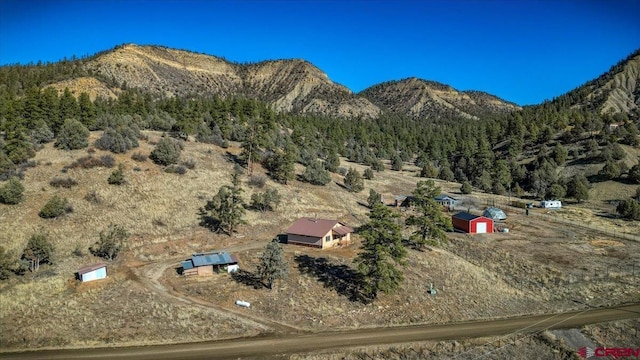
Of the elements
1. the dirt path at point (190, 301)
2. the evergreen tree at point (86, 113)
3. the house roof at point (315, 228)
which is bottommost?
the dirt path at point (190, 301)

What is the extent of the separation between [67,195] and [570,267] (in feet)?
219

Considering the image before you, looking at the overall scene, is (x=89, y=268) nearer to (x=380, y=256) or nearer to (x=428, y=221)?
(x=380, y=256)

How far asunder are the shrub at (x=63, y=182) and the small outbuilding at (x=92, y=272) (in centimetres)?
2357

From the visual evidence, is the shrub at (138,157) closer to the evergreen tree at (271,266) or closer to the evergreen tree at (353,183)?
the evergreen tree at (353,183)

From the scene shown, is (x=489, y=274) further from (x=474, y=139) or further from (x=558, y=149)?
(x=474, y=139)

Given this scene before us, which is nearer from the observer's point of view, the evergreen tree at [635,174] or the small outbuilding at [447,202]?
the small outbuilding at [447,202]

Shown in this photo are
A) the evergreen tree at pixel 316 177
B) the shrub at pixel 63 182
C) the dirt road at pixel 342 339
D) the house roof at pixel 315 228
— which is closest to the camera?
the dirt road at pixel 342 339

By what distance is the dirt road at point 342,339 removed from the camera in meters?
28.5

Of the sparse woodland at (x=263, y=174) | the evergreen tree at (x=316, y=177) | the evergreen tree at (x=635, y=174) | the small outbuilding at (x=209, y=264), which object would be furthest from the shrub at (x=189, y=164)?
the evergreen tree at (x=635, y=174)

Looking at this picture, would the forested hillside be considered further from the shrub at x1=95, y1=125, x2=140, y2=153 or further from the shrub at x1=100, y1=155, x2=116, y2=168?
the shrub at x1=100, y1=155, x2=116, y2=168

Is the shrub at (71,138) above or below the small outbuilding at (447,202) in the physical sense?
above

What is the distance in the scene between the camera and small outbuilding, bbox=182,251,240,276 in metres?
42.5

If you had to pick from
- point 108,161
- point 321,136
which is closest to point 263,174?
point 108,161

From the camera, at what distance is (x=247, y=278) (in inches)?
1686
